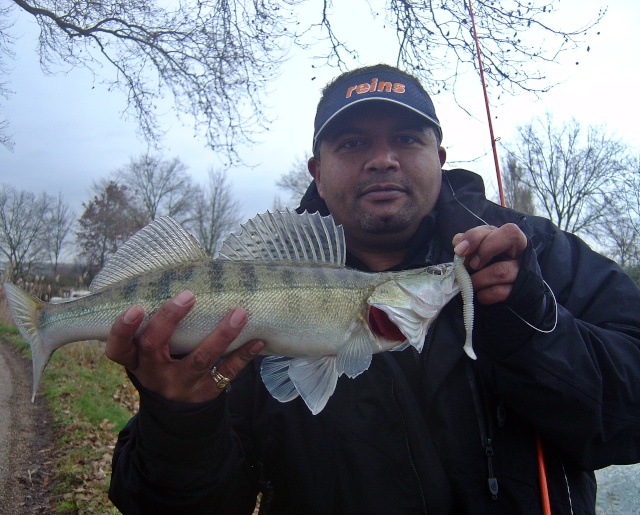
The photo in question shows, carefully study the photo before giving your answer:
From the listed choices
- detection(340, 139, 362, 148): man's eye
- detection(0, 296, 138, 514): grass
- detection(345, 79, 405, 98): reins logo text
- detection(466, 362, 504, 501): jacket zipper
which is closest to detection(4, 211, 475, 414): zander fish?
detection(466, 362, 504, 501): jacket zipper

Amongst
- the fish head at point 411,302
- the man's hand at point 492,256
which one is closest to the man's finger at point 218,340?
the fish head at point 411,302

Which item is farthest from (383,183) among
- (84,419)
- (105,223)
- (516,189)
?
(105,223)

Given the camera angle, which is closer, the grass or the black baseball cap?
the black baseball cap

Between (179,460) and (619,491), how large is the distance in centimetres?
406

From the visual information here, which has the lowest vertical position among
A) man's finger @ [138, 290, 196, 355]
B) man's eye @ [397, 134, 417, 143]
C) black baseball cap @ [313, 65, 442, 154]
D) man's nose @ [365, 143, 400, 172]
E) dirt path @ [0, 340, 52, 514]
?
dirt path @ [0, 340, 52, 514]

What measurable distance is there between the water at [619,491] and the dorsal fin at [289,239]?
353cm

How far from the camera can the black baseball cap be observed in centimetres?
300

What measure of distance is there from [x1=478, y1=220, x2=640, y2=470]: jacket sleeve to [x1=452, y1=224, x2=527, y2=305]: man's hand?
0.08 meters

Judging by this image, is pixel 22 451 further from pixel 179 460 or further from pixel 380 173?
pixel 380 173

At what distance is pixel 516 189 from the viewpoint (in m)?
37.0

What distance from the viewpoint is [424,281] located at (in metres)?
2.32

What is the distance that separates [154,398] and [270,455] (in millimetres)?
762

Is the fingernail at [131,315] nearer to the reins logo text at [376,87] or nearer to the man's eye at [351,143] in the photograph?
the man's eye at [351,143]

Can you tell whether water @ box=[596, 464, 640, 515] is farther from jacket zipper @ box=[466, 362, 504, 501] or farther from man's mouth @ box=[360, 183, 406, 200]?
man's mouth @ box=[360, 183, 406, 200]
